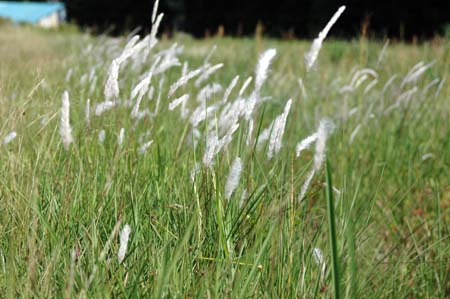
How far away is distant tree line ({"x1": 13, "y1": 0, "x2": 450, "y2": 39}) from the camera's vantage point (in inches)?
676

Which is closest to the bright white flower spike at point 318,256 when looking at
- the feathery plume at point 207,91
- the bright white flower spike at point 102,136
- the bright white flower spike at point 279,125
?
the bright white flower spike at point 279,125

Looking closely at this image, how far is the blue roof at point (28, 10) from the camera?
33.7 meters

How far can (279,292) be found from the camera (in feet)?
4.17

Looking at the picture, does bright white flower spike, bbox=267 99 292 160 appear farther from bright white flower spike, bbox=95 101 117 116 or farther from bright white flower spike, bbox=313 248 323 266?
bright white flower spike, bbox=95 101 117 116

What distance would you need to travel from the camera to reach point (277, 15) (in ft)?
63.8

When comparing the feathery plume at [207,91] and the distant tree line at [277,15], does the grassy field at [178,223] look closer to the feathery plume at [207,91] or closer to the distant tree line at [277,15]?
the feathery plume at [207,91]

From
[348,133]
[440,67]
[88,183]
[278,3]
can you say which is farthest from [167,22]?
[88,183]

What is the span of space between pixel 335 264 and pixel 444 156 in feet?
7.13

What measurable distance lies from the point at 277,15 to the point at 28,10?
64.4 ft

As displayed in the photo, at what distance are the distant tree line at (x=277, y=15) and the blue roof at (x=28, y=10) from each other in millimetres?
10780

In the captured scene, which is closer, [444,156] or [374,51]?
[444,156]

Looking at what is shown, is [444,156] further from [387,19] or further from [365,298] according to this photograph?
[387,19]

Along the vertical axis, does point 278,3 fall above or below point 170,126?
below

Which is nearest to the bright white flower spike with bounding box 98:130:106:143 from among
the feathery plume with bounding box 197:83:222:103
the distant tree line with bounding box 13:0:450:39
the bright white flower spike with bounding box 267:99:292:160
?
the feathery plume with bounding box 197:83:222:103
